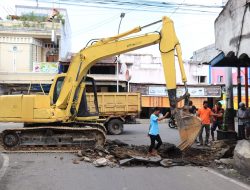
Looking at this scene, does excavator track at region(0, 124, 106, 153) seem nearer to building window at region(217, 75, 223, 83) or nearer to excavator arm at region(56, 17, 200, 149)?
excavator arm at region(56, 17, 200, 149)

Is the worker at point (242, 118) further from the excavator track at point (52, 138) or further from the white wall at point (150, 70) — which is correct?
the white wall at point (150, 70)

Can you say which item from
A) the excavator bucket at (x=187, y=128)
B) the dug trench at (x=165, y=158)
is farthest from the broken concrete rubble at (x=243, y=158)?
the excavator bucket at (x=187, y=128)

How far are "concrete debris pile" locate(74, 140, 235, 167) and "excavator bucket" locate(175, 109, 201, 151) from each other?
1.33 ft

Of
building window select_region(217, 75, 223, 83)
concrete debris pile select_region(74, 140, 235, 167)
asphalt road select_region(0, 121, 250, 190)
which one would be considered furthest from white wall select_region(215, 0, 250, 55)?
building window select_region(217, 75, 223, 83)

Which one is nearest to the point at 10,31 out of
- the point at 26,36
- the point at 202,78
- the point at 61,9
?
the point at 26,36

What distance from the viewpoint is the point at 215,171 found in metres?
11.8

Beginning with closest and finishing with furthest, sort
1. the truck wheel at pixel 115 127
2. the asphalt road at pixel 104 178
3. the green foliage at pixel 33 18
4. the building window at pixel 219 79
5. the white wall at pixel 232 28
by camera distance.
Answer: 1. the asphalt road at pixel 104 178
2. the white wall at pixel 232 28
3. the truck wheel at pixel 115 127
4. the green foliage at pixel 33 18
5. the building window at pixel 219 79

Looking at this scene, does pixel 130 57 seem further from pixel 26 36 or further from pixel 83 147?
pixel 83 147

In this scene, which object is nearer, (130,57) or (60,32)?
(60,32)

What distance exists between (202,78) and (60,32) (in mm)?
17627

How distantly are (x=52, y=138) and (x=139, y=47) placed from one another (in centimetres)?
487

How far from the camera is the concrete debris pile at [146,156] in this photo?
12.8 m

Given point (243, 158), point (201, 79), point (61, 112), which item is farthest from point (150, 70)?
point (243, 158)

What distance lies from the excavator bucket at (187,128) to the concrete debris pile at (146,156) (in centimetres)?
41
